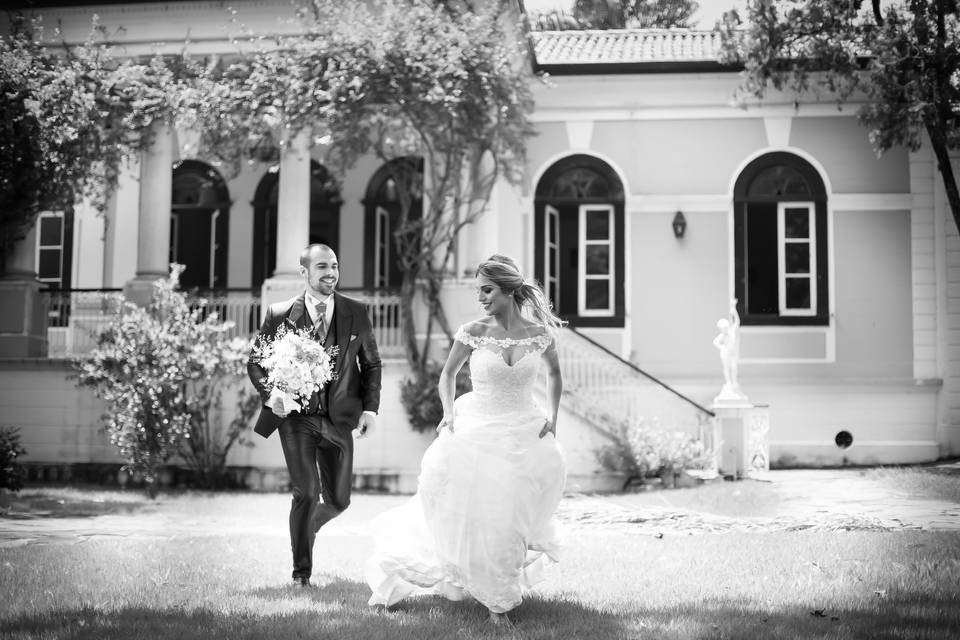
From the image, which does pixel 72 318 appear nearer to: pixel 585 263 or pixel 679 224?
pixel 585 263

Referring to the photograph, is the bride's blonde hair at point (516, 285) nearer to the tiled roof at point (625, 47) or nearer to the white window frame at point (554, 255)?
the white window frame at point (554, 255)

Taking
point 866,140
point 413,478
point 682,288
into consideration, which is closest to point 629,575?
point 413,478

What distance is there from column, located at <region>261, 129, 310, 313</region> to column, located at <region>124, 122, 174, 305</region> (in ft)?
5.65

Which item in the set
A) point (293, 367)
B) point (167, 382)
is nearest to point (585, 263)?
point (167, 382)

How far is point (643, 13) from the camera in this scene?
98.9 ft

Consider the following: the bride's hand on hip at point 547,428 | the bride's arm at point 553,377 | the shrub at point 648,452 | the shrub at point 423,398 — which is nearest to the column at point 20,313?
the shrub at point 423,398

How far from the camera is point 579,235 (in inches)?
699

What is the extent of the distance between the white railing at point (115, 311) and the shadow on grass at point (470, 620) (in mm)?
8995

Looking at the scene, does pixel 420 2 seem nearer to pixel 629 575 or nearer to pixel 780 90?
pixel 780 90

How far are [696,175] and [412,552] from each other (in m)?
A: 12.5

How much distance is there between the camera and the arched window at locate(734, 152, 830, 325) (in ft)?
56.7

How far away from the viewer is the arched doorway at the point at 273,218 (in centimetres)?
1870

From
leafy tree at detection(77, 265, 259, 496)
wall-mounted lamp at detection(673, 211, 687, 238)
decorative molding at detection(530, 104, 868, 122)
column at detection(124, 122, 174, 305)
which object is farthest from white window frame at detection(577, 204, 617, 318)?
column at detection(124, 122, 174, 305)

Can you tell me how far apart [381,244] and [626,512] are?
8257 millimetres
